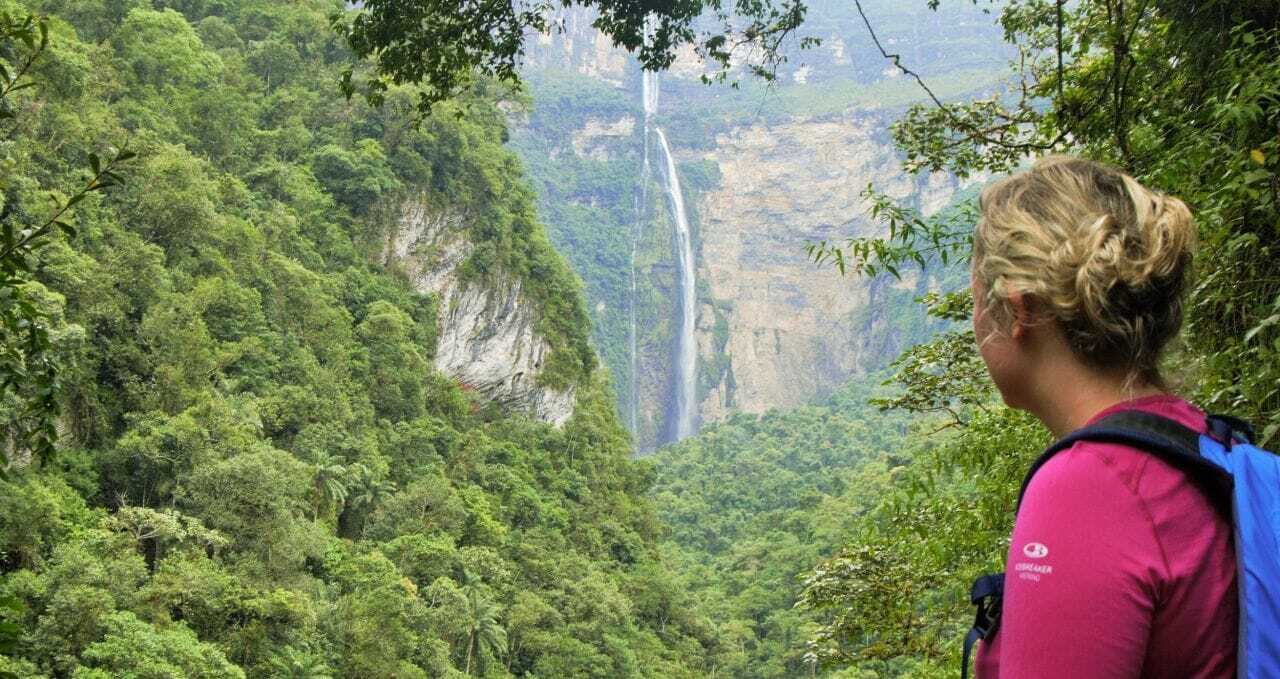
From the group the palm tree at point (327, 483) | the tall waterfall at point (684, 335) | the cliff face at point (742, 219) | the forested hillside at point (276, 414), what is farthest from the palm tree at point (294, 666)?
the cliff face at point (742, 219)

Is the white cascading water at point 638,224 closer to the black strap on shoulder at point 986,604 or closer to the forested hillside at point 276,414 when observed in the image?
the forested hillside at point 276,414

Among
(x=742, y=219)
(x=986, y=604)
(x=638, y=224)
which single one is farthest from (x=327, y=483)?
(x=742, y=219)

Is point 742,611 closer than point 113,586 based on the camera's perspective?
No

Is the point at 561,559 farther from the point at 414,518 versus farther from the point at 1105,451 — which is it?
the point at 1105,451

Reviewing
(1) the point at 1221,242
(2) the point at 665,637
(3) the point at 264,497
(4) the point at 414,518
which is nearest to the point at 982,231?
(1) the point at 1221,242

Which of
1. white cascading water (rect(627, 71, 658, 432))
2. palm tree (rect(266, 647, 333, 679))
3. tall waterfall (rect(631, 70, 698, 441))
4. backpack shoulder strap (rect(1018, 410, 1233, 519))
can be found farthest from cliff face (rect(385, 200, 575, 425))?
tall waterfall (rect(631, 70, 698, 441))

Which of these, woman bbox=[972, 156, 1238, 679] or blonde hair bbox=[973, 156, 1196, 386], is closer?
woman bbox=[972, 156, 1238, 679]

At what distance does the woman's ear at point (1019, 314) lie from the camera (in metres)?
0.91

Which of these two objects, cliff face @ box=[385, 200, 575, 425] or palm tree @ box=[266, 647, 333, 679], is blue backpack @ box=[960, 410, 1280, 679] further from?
cliff face @ box=[385, 200, 575, 425]

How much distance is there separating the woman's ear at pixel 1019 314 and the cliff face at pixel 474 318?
27899 mm

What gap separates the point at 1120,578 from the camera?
0.77m

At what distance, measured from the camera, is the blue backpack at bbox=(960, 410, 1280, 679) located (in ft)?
2.51

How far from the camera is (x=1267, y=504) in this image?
0.80 meters

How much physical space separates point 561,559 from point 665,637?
390 cm
